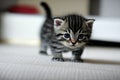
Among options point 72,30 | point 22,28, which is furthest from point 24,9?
point 72,30

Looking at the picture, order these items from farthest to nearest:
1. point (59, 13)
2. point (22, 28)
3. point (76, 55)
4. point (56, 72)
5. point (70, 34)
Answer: point (59, 13), point (22, 28), point (76, 55), point (70, 34), point (56, 72)

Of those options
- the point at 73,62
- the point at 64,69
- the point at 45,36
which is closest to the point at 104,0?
the point at 45,36

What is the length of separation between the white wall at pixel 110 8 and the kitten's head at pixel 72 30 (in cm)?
119

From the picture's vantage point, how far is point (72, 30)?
116 centimetres

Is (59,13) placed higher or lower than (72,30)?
lower

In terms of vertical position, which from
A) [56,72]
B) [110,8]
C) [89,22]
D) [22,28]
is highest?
[89,22]

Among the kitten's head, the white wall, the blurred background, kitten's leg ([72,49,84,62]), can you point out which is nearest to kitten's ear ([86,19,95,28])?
the kitten's head

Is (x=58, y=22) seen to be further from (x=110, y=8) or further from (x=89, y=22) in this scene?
(x=110, y=8)

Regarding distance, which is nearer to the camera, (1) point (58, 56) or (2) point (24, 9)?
(1) point (58, 56)

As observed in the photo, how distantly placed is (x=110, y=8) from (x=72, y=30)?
1288 millimetres

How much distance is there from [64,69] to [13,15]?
4.45 feet

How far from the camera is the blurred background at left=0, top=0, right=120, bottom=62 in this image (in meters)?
2.23

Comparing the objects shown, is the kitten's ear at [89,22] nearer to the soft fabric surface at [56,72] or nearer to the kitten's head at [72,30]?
the kitten's head at [72,30]

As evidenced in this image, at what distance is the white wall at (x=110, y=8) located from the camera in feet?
7.71
